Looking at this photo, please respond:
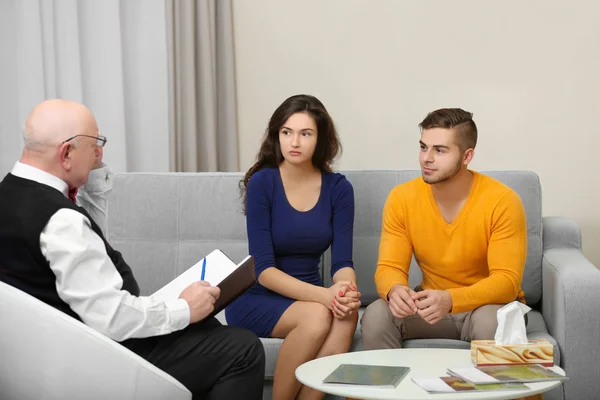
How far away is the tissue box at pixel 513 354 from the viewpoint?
76.6 inches

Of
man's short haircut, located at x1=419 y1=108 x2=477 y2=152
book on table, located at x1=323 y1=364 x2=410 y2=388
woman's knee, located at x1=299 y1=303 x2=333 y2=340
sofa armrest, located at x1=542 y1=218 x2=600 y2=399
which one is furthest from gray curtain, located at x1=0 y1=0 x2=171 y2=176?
sofa armrest, located at x1=542 y1=218 x2=600 y2=399

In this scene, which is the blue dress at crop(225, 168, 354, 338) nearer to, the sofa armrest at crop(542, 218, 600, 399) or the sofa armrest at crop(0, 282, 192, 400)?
the sofa armrest at crop(542, 218, 600, 399)

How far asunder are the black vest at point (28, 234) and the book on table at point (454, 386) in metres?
0.78

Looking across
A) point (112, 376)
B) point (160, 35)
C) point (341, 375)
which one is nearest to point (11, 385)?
point (112, 376)

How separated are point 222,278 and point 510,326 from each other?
745 millimetres

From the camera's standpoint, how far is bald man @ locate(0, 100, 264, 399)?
176 centimetres

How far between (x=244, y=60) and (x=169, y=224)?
1.34m

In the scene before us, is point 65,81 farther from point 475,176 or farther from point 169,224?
point 475,176

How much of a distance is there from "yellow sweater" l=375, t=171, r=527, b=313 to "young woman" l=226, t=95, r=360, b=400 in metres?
0.17

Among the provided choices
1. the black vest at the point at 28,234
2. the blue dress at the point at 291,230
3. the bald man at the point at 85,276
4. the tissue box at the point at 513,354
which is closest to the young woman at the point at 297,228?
the blue dress at the point at 291,230

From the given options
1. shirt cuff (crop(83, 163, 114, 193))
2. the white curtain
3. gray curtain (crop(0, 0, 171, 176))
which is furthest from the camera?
the white curtain

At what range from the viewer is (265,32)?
4.08 meters

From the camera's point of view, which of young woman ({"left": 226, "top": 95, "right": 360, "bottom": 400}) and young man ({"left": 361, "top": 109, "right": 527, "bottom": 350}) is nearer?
young man ({"left": 361, "top": 109, "right": 527, "bottom": 350})

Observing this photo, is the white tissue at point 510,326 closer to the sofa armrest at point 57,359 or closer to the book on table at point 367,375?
the book on table at point 367,375
